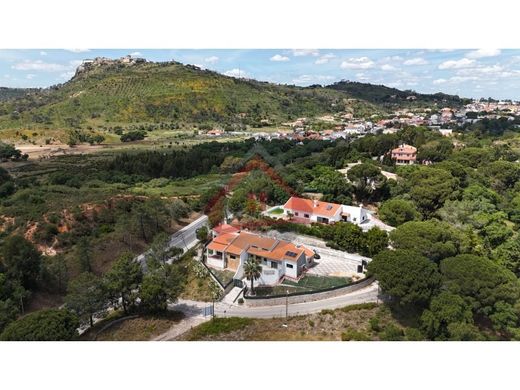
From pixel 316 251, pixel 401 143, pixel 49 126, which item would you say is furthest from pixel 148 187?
pixel 49 126

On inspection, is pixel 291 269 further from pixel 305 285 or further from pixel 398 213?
pixel 398 213

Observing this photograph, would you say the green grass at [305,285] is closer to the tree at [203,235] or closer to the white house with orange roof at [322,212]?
the tree at [203,235]

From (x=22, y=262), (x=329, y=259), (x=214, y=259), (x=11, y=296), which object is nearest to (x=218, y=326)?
(x=214, y=259)

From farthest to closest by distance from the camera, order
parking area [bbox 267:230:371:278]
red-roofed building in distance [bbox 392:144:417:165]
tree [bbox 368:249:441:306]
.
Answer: red-roofed building in distance [bbox 392:144:417:165], parking area [bbox 267:230:371:278], tree [bbox 368:249:441:306]

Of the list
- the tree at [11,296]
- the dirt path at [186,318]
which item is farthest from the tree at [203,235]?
the tree at [11,296]

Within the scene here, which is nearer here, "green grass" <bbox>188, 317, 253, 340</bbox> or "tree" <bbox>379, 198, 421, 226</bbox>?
"green grass" <bbox>188, 317, 253, 340</bbox>

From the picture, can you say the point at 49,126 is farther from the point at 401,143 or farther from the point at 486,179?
the point at 486,179

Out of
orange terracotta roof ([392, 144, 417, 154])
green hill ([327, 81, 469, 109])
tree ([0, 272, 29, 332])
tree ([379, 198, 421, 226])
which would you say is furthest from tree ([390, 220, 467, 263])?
green hill ([327, 81, 469, 109])

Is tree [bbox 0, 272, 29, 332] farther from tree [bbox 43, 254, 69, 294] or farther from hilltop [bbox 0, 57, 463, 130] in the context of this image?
hilltop [bbox 0, 57, 463, 130]
